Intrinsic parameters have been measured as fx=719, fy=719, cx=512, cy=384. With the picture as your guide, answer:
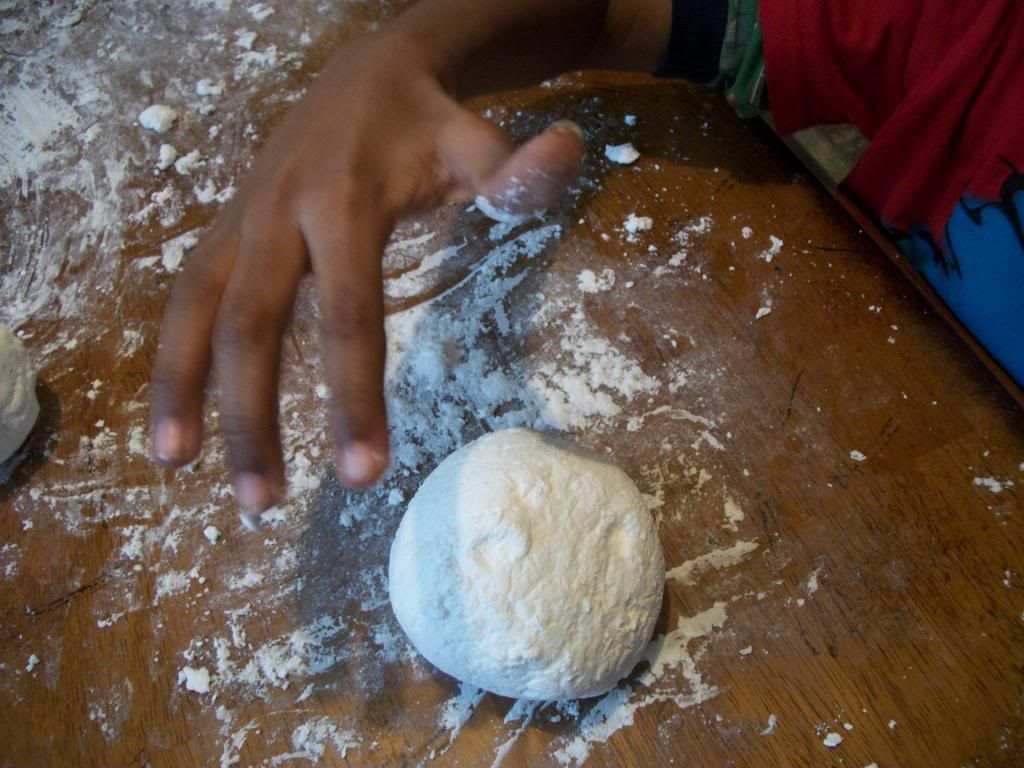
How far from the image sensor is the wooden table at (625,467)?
73cm

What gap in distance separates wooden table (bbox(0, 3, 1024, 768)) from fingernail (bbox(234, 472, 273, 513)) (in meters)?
0.34

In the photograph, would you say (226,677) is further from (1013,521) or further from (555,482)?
(1013,521)

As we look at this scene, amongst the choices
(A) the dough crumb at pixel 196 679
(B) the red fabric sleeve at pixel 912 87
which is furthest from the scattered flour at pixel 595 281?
(A) the dough crumb at pixel 196 679

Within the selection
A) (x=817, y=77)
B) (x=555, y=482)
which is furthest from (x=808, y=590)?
(x=817, y=77)

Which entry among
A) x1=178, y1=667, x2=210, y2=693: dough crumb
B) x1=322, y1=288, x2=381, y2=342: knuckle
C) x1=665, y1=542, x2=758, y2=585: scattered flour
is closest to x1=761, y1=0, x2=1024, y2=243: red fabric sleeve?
x1=665, y1=542, x2=758, y2=585: scattered flour

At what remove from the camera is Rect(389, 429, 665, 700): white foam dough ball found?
641 mm

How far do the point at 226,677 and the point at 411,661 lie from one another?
193mm

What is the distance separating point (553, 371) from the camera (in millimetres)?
835

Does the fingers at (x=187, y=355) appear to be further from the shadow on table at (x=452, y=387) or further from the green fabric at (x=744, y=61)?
the green fabric at (x=744, y=61)

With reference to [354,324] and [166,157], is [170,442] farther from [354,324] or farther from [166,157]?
[166,157]

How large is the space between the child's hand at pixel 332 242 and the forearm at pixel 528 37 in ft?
0.17

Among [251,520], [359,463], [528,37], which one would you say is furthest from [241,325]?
[528,37]

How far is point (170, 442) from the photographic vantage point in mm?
462

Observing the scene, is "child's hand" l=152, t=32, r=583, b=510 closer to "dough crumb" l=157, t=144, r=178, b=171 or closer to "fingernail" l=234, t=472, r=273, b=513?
"fingernail" l=234, t=472, r=273, b=513
